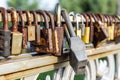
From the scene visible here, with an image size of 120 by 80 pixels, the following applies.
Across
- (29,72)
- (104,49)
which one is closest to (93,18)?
(104,49)

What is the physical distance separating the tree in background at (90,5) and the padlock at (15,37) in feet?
60.9

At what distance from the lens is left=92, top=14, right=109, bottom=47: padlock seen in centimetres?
120

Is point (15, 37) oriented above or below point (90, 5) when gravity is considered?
below

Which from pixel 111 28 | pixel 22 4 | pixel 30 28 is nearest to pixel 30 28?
pixel 30 28

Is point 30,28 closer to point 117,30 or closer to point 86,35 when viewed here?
point 86,35

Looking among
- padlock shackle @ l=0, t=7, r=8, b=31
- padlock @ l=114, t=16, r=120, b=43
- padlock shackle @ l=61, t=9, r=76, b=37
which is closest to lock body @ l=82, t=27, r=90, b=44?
padlock shackle @ l=61, t=9, r=76, b=37

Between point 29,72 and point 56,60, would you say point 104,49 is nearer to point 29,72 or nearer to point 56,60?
point 56,60

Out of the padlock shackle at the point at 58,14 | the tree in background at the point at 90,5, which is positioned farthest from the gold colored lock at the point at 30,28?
the tree in background at the point at 90,5

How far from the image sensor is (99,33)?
1.20 m

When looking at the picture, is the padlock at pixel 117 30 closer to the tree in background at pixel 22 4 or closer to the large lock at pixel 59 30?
the large lock at pixel 59 30

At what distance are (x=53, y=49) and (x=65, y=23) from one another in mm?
109

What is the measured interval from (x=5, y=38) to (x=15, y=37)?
3 centimetres

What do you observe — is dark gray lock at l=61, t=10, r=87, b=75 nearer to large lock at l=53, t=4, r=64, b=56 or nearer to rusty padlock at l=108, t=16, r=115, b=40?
large lock at l=53, t=4, r=64, b=56

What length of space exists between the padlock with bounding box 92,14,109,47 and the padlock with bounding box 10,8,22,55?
0.38 meters
